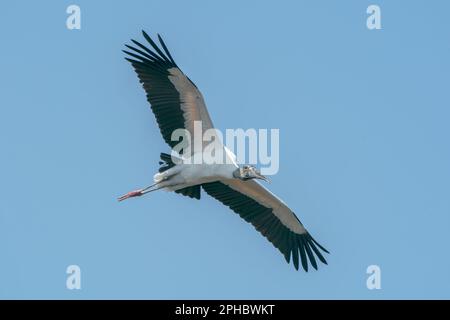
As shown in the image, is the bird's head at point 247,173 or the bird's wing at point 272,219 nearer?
the bird's head at point 247,173

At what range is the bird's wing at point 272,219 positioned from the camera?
21.1m

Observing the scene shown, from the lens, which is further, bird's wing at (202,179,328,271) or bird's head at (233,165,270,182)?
bird's wing at (202,179,328,271)

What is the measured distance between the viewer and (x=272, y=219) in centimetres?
2125

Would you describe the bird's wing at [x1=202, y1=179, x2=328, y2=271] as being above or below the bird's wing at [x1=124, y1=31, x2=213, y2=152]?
below

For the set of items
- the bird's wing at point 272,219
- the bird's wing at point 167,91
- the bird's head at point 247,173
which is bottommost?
the bird's wing at point 272,219

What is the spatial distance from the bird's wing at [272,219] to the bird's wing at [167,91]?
1.85 metres

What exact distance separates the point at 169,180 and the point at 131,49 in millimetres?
2579

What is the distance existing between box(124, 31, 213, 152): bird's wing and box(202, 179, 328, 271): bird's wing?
72.9 inches

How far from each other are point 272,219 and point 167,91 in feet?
11.9

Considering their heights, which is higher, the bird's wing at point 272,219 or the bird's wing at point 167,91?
the bird's wing at point 167,91

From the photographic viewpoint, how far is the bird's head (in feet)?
65.3

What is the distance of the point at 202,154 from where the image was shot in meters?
20.0
